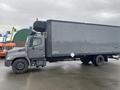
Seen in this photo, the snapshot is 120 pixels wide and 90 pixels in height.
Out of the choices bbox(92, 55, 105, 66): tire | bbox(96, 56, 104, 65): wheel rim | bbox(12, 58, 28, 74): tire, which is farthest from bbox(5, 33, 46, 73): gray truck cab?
bbox(96, 56, 104, 65): wheel rim

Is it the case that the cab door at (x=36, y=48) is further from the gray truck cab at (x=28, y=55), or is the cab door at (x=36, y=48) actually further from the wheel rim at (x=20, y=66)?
the wheel rim at (x=20, y=66)

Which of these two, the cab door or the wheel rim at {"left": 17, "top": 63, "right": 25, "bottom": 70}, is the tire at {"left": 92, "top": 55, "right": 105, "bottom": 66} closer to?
the cab door

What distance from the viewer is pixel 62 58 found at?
44.1ft

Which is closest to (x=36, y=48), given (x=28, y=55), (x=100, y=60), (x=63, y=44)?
(x=28, y=55)

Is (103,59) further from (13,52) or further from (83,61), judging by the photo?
(13,52)

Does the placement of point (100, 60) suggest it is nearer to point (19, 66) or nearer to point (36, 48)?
point (36, 48)

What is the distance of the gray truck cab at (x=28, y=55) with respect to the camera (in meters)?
11.8

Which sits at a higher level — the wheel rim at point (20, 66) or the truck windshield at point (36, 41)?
the truck windshield at point (36, 41)

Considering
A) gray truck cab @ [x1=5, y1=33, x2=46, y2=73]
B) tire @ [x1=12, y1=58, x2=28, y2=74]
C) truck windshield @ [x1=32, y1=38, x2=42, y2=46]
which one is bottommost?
tire @ [x1=12, y1=58, x2=28, y2=74]

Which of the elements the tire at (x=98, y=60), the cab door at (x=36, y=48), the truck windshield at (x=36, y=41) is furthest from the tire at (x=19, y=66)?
the tire at (x=98, y=60)

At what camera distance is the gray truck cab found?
11.8 meters

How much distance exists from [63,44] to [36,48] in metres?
1.93

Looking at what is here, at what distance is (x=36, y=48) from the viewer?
12242mm

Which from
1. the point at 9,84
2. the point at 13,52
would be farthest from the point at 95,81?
the point at 13,52
